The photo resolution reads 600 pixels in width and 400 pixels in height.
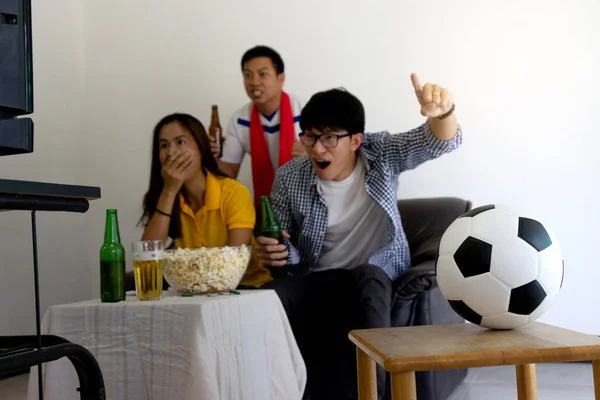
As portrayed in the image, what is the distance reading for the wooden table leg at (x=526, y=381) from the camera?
4.67 feet

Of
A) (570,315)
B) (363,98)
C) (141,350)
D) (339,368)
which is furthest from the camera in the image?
(363,98)

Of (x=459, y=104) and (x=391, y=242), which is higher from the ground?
(x=459, y=104)

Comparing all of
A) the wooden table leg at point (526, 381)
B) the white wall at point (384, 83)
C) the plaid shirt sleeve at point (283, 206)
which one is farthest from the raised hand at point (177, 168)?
the wooden table leg at point (526, 381)

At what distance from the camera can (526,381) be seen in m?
1.42

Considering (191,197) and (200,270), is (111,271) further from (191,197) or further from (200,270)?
(191,197)

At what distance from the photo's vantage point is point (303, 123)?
2.42 m

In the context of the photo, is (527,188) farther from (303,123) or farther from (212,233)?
(212,233)

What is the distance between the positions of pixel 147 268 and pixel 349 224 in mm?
998

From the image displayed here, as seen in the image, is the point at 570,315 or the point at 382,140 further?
the point at 570,315

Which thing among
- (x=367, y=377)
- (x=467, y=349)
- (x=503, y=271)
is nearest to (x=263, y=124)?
(x=367, y=377)

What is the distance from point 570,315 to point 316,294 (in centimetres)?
145

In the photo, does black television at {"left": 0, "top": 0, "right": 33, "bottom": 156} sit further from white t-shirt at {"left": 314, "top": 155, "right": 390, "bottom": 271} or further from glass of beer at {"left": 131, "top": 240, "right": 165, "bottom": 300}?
white t-shirt at {"left": 314, "top": 155, "right": 390, "bottom": 271}

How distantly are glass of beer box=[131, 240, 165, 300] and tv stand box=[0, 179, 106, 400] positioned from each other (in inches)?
19.9

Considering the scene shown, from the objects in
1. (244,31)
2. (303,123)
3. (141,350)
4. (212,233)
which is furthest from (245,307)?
(244,31)
